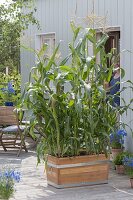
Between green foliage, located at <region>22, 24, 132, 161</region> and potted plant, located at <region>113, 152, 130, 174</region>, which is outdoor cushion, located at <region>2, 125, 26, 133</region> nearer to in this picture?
potted plant, located at <region>113, 152, 130, 174</region>

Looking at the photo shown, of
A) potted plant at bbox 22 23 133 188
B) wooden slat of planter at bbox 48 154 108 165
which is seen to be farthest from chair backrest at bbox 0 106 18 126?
wooden slat of planter at bbox 48 154 108 165

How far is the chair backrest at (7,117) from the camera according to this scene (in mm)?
9195

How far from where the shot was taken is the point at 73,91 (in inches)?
248

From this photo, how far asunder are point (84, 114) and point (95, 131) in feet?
0.91

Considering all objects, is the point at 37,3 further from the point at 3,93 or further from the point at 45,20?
the point at 3,93

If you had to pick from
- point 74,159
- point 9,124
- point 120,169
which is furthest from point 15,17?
point 74,159

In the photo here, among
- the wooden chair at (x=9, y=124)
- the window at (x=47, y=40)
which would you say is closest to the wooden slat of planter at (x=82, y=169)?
the wooden chair at (x=9, y=124)

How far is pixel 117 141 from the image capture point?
25.8 ft

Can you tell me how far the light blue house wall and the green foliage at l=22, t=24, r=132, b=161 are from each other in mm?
996

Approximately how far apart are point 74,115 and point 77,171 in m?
0.71

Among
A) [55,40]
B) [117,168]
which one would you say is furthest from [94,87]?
[55,40]

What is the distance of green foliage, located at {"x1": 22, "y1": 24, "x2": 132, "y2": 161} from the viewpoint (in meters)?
6.20

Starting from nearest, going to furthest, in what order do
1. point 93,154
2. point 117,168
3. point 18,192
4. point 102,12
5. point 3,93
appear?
1. point 18,192
2. point 93,154
3. point 117,168
4. point 102,12
5. point 3,93

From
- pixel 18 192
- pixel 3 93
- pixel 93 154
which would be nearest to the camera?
pixel 18 192
